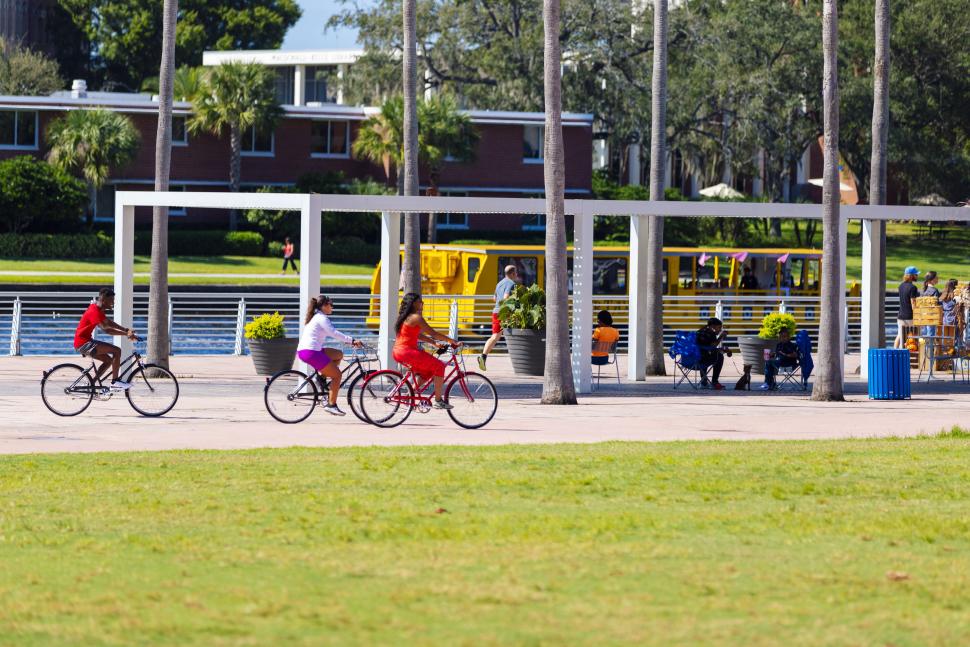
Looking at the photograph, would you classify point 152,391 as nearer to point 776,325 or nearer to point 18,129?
point 776,325

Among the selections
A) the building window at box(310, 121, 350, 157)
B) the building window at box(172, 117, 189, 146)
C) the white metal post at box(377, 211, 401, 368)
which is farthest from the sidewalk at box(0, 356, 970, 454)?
the building window at box(310, 121, 350, 157)

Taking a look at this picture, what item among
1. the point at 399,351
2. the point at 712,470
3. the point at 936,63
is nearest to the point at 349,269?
the point at 936,63

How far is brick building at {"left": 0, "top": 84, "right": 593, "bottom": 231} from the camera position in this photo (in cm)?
6050

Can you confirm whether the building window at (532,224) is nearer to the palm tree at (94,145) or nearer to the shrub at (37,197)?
the palm tree at (94,145)

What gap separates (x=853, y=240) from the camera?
68188 mm

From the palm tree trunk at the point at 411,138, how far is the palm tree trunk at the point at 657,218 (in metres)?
4.05

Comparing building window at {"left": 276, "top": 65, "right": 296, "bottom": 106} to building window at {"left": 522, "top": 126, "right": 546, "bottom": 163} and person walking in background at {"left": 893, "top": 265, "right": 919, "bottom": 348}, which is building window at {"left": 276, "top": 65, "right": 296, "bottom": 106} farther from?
person walking in background at {"left": 893, "top": 265, "right": 919, "bottom": 348}

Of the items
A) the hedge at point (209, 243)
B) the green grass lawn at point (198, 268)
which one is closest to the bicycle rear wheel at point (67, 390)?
the green grass lawn at point (198, 268)

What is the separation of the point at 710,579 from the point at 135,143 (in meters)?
52.4

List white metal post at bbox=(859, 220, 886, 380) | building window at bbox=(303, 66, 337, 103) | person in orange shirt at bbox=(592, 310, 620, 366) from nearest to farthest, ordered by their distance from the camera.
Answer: person in orange shirt at bbox=(592, 310, 620, 366) < white metal post at bbox=(859, 220, 886, 380) < building window at bbox=(303, 66, 337, 103)

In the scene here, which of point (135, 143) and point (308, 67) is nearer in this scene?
point (135, 143)

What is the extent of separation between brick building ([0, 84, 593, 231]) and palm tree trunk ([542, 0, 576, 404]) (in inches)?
1654

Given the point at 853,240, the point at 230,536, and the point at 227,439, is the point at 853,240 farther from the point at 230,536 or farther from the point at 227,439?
the point at 230,536

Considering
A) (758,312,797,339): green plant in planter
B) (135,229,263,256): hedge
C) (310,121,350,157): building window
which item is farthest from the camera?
(310,121,350,157): building window
